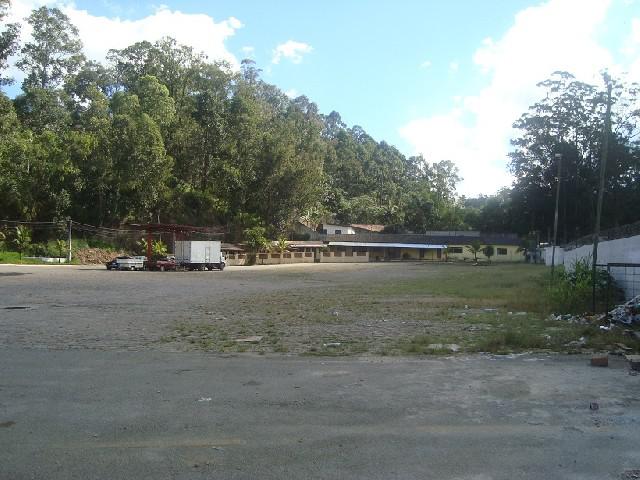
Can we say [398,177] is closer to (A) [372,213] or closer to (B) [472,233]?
(A) [372,213]

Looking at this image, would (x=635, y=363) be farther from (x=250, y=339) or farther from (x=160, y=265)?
(x=160, y=265)

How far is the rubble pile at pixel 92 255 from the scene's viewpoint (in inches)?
1982

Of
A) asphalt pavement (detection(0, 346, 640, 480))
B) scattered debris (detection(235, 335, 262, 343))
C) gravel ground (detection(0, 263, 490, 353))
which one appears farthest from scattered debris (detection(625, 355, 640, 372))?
scattered debris (detection(235, 335, 262, 343))

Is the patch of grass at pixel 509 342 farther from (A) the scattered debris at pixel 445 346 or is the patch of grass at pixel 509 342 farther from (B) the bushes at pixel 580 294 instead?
(B) the bushes at pixel 580 294

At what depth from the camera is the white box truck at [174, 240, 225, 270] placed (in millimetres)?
45250

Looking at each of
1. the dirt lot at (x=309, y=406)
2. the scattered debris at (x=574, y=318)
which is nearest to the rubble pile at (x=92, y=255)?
the dirt lot at (x=309, y=406)

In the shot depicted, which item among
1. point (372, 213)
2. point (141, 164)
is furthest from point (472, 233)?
point (141, 164)

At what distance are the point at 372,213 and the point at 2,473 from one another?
88788 mm

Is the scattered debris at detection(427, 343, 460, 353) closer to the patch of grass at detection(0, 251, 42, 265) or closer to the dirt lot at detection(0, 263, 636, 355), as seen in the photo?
the dirt lot at detection(0, 263, 636, 355)

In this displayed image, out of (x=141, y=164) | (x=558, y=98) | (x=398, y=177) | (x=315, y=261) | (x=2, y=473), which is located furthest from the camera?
(x=398, y=177)

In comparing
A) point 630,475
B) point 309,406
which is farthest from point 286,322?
point 630,475

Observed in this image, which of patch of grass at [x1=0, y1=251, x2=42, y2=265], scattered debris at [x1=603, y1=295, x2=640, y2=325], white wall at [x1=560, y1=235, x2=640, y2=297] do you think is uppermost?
Answer: white wall at [x1=560, y1=235, x2=640, y2=297]

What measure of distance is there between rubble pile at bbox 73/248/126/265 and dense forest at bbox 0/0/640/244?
3.54 m

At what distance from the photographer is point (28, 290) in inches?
886
